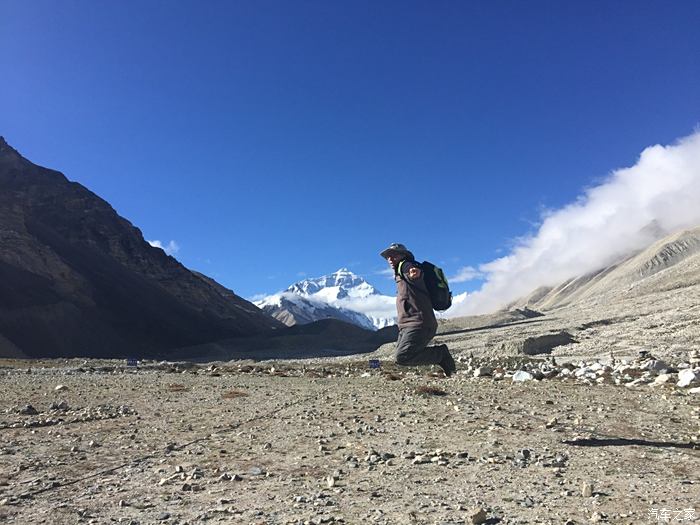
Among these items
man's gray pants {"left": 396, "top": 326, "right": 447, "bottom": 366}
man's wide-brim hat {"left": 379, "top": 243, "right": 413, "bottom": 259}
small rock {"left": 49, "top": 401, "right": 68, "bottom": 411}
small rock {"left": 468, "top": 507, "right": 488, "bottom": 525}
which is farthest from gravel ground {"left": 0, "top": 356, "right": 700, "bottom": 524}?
man's wide-brim hat {"left": 379, "top": 243, "right": 413, "bottom": 259}

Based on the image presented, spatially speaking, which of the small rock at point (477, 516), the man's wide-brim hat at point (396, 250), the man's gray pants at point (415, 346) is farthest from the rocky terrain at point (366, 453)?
the man's wide-brim hat at point (396, 250)

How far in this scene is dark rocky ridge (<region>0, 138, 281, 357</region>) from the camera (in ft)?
304

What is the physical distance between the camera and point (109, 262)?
5404 inches

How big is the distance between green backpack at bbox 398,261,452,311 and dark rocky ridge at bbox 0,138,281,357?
82857mm

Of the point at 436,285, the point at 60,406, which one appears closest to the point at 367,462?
the point at 436,285

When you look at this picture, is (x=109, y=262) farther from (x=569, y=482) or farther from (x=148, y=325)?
(x=569, y=482)

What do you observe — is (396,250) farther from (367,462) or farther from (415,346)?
(367,462)

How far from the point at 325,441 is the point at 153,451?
2558 millimetres

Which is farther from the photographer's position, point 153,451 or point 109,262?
point 109,262

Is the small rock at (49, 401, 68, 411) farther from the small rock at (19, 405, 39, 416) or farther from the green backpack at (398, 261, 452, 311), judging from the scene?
the green backpack at (398, 261, 452, 311)

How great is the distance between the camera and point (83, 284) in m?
112

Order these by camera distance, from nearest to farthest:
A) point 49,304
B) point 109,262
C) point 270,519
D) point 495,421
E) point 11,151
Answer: point 270,519, point 495,421, point 49,304, point 109,262, point 11,151

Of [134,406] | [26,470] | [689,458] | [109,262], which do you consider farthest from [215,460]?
[109,262]

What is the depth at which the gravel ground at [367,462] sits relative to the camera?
5.24 meters
